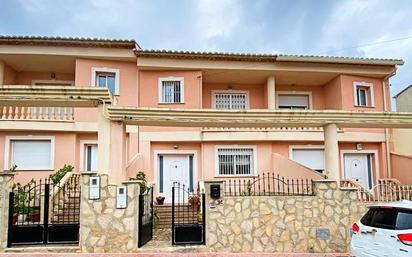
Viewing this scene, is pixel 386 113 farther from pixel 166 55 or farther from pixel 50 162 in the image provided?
pixel 50 162

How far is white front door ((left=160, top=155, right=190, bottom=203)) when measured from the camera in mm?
15797

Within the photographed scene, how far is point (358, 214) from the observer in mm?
9398

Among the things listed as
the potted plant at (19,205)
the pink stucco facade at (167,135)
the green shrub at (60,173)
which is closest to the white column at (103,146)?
the potted plant at (19,205)

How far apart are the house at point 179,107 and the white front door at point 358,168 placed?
0.17ft

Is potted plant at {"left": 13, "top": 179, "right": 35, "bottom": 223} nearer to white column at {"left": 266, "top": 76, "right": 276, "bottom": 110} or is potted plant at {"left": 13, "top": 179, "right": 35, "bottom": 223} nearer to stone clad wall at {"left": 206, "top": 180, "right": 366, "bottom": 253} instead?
stone clad wall at {"left": 206, "top": 180, "right": 366, "bottom": 253}

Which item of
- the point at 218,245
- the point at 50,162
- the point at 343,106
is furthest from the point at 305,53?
the point at 50,162

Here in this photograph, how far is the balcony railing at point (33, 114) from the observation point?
14745mm

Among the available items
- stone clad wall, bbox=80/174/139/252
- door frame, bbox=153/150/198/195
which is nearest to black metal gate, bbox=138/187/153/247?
stone clad wall, bbox=80/174/139/252

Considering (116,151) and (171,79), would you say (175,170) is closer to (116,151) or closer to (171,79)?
(171,79)

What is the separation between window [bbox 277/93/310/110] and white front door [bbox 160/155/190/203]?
6.17 metres

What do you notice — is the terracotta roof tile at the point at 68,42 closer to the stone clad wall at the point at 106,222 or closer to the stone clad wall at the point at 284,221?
the stone clad wall at the point at 106,222

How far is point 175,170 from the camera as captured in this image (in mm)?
15898

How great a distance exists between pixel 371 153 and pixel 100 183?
1381 cm

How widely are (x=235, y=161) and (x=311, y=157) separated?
12.8 ft
